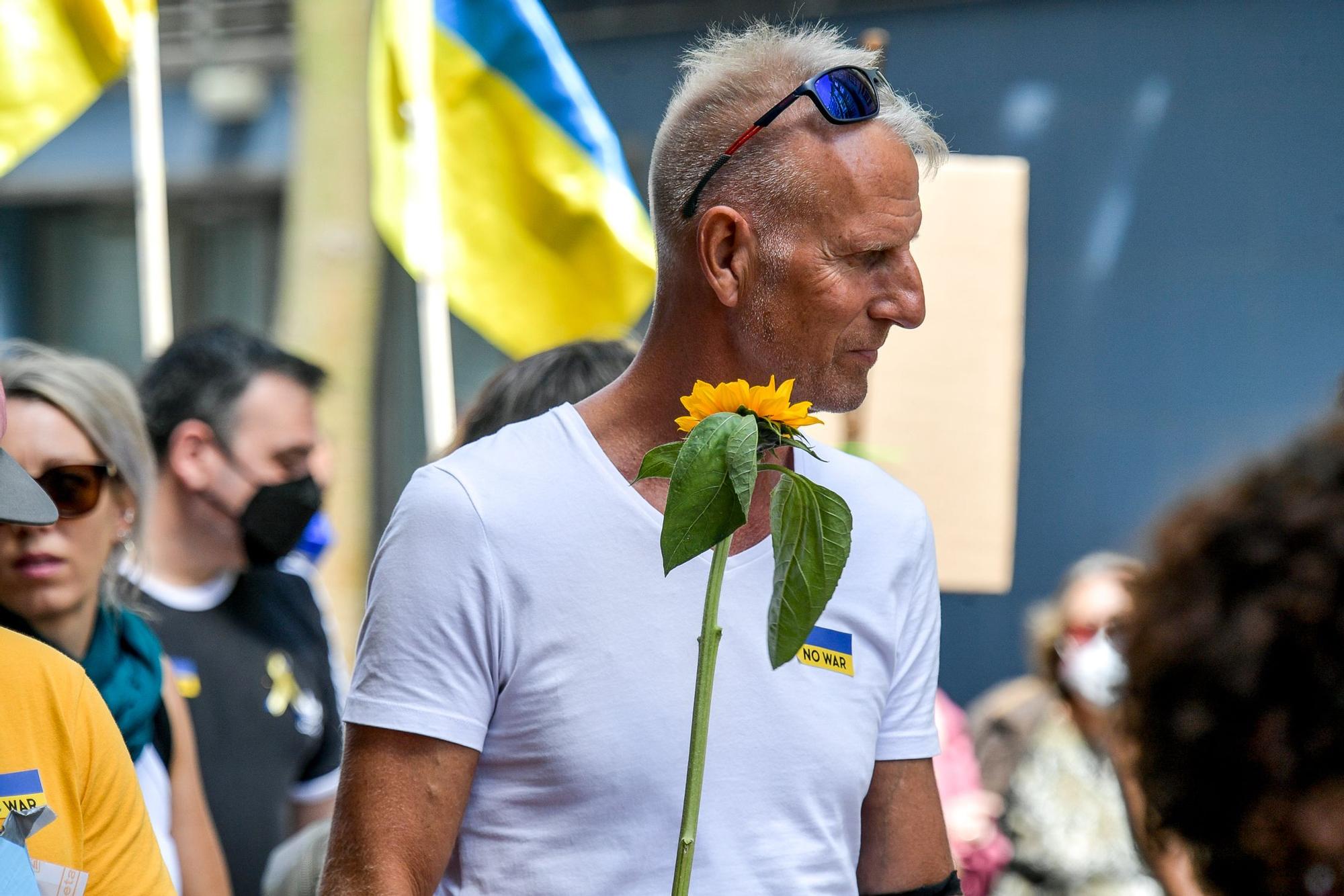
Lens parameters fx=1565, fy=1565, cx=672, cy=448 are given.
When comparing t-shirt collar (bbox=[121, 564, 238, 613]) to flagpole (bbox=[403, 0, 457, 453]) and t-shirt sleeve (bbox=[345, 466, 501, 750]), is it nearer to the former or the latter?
flagpole (bbox=[403, 0, 457, 453])

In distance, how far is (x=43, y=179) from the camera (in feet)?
30.1

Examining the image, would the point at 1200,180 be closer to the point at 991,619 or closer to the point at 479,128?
the point at 991,619

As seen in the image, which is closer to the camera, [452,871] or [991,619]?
[452,871]

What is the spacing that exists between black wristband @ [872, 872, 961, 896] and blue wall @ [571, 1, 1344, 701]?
483 centimetres

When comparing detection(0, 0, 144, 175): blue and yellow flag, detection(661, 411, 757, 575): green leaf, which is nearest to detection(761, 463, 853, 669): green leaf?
detection(661, 411, 757, 575): green leaf

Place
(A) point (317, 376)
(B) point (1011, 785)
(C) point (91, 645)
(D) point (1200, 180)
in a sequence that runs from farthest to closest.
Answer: (D) point (1200, 180) < (B) point (1011, 785) < (A) point (317, 376) < (C) point (91, 645)

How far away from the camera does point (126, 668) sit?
2691 mm

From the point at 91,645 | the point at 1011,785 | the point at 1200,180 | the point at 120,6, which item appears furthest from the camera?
the point at 1200,180

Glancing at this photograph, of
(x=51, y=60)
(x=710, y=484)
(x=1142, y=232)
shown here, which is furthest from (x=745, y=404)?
(x=1142, y=232)

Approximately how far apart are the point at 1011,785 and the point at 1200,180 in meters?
3.26

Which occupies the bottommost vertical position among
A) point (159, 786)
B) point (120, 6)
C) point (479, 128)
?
point (159, 786)

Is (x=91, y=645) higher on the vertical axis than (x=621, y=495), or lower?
lower

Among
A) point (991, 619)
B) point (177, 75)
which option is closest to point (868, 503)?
point (991, 619)

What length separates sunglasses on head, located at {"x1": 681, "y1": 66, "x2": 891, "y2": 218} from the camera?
179 centimetres
